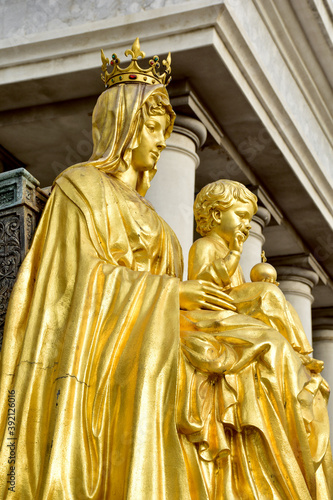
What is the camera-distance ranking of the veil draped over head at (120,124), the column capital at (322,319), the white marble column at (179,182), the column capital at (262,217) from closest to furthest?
the veil draped over head at (120,124)
the white marble column at (179,182)
the column capital at (262,217)
the column capital at (322,319)

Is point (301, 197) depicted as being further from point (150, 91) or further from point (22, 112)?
point (150, 91)

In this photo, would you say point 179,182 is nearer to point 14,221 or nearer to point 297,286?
point 14,221

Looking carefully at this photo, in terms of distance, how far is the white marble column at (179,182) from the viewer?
23.9 ft

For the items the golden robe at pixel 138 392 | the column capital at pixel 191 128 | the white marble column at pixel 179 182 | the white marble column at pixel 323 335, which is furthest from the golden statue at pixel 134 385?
the white marble column at pixel 323 335

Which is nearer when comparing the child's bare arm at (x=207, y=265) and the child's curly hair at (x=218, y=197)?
the child's bare arm at (x=207, y=265)

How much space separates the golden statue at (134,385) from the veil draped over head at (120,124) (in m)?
0.42

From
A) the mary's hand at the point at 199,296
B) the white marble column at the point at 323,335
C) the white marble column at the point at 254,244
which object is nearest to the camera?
the mary's hand at the point at 199,296

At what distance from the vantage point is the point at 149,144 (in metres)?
4.81

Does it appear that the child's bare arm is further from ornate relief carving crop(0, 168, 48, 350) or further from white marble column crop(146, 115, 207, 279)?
white marble column crop(146, 115, 207, 279)

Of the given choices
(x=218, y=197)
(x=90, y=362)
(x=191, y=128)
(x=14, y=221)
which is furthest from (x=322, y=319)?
(x=90, y=362)

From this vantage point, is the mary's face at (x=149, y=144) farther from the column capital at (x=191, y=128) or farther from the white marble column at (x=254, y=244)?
the white marble column at (x=254, y=244)

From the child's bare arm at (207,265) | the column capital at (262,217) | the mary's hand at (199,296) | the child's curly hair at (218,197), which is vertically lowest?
the mary's hand at (199,296)

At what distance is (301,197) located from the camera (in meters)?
10.4

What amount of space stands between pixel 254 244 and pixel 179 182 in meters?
2.37
